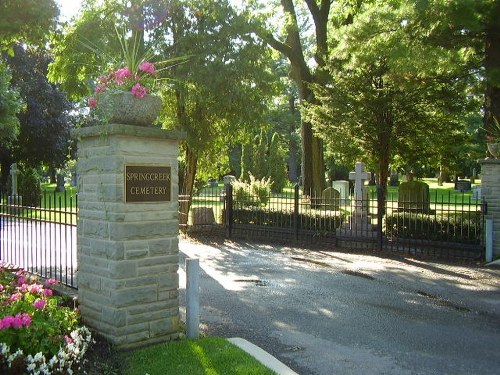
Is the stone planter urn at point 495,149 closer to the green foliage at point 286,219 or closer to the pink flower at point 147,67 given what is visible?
the green foliage at point 286,219

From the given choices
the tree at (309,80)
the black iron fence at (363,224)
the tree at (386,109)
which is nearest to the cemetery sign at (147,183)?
the black iron fence at (363,224)

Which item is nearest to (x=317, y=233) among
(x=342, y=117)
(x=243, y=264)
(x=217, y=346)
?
(x=243, y=264)

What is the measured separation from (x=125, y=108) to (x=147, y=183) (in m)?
0.75

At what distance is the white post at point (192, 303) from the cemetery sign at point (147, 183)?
32.9 inches

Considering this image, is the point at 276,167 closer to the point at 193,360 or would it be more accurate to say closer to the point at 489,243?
the point at 489,243

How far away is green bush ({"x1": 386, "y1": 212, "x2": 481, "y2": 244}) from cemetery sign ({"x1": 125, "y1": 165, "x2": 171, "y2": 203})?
28.2ft

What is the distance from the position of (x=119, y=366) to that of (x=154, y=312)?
2.20 feet

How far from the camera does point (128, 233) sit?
4.80 metres

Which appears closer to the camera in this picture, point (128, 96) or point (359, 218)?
point (128, 96)

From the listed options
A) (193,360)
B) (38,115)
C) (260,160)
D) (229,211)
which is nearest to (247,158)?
(260,160)

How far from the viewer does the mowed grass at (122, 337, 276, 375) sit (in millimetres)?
4297

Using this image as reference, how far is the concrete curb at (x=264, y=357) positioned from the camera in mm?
4473

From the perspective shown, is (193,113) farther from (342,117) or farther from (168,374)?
(168,374)

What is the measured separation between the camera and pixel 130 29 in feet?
43.4
